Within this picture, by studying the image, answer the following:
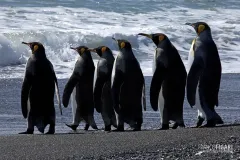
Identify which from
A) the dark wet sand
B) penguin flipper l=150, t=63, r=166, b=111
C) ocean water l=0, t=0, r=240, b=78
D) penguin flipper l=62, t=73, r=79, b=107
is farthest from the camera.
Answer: ocean water l=0, t=0, r=240, b=78

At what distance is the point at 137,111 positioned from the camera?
9.58 meters

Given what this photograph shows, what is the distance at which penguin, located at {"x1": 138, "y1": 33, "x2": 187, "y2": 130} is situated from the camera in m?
9.45

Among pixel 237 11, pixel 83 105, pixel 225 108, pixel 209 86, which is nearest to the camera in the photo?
pixel 209 86

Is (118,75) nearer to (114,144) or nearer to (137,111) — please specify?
(137,111)

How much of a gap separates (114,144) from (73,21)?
14845 millimetres

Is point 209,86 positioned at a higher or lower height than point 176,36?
higher

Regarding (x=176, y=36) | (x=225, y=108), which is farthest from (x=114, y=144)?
(x=176, y=36)

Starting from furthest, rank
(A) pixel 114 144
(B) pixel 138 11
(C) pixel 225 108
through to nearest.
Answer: (B) pixel 138 11, (C) pixel 225 108, (A) pixel 114 144

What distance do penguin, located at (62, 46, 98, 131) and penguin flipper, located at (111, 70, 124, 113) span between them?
0.54m

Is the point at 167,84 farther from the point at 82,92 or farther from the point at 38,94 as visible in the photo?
the point at 38,94

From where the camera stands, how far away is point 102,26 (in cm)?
2184

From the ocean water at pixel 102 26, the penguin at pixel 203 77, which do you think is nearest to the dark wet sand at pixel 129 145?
the penguin at pixel 203 77

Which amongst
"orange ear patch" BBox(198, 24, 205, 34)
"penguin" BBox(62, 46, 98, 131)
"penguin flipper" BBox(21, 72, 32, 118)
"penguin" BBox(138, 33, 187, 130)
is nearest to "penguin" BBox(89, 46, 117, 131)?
"penguin" BBox(62, 46, 98, 131)

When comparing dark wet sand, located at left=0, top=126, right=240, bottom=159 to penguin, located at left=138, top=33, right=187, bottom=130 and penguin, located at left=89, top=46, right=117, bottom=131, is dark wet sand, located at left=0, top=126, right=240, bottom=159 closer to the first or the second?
penguin, located at left=138, top=33, right=187, bottom=130
